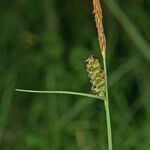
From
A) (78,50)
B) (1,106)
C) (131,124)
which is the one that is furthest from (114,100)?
(1,106)

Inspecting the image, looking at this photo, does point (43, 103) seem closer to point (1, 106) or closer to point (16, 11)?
point (1, 106)

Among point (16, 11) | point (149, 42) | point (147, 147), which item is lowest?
point (147, 147)

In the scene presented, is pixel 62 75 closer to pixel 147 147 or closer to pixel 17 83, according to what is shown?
pixel 17 83

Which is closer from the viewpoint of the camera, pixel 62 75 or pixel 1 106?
pixel 1 106

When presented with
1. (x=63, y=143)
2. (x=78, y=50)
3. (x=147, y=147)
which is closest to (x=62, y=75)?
(x=78, y=50)

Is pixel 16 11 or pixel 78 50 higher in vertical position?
pixel 16 11

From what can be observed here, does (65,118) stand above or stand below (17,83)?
below
